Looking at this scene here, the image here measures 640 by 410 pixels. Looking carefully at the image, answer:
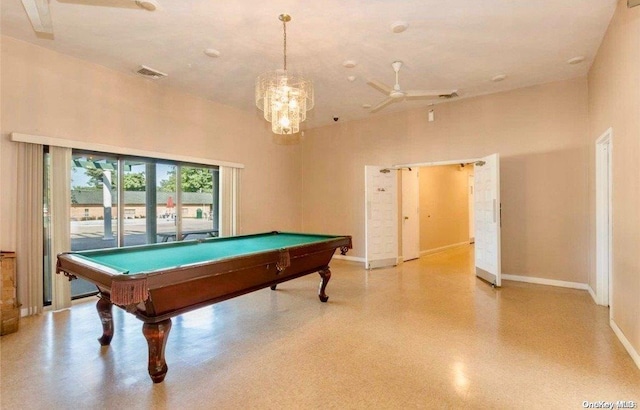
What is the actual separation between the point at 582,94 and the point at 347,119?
4.05 meters

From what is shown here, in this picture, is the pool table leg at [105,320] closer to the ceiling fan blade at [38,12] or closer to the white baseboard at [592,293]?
the ceiling fan blade at [38,12]

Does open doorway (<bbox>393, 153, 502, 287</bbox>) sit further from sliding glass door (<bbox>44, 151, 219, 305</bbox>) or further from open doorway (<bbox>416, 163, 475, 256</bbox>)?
sliding glass door (<bbox>44, 151, 219, 305</bbox>)

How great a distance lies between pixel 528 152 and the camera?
5.05 m

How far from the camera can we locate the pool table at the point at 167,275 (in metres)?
2.09

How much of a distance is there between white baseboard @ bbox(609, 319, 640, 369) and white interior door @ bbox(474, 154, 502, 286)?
5.27ft

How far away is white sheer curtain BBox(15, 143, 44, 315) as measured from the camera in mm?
3611

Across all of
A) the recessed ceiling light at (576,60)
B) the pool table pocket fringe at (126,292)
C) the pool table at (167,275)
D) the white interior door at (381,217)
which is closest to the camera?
the pool table pocket fringe at (126,292)

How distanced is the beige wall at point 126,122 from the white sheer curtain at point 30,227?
0.25ft

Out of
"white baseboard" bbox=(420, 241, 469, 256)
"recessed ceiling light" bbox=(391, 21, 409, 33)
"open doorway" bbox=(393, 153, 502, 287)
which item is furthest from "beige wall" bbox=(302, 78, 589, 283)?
"recessed ceiling light" bbox=(391, 21, 409, 33)

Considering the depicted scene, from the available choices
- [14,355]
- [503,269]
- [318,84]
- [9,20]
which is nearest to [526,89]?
[503,269]

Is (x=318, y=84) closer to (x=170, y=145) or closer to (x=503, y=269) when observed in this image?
(x=170, y=145)

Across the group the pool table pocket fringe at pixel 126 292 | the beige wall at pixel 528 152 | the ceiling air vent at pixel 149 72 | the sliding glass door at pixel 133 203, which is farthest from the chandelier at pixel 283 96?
the beige wall at pixel 528 152

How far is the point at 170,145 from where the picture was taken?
5094 millimetres

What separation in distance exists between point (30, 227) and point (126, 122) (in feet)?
5.94
